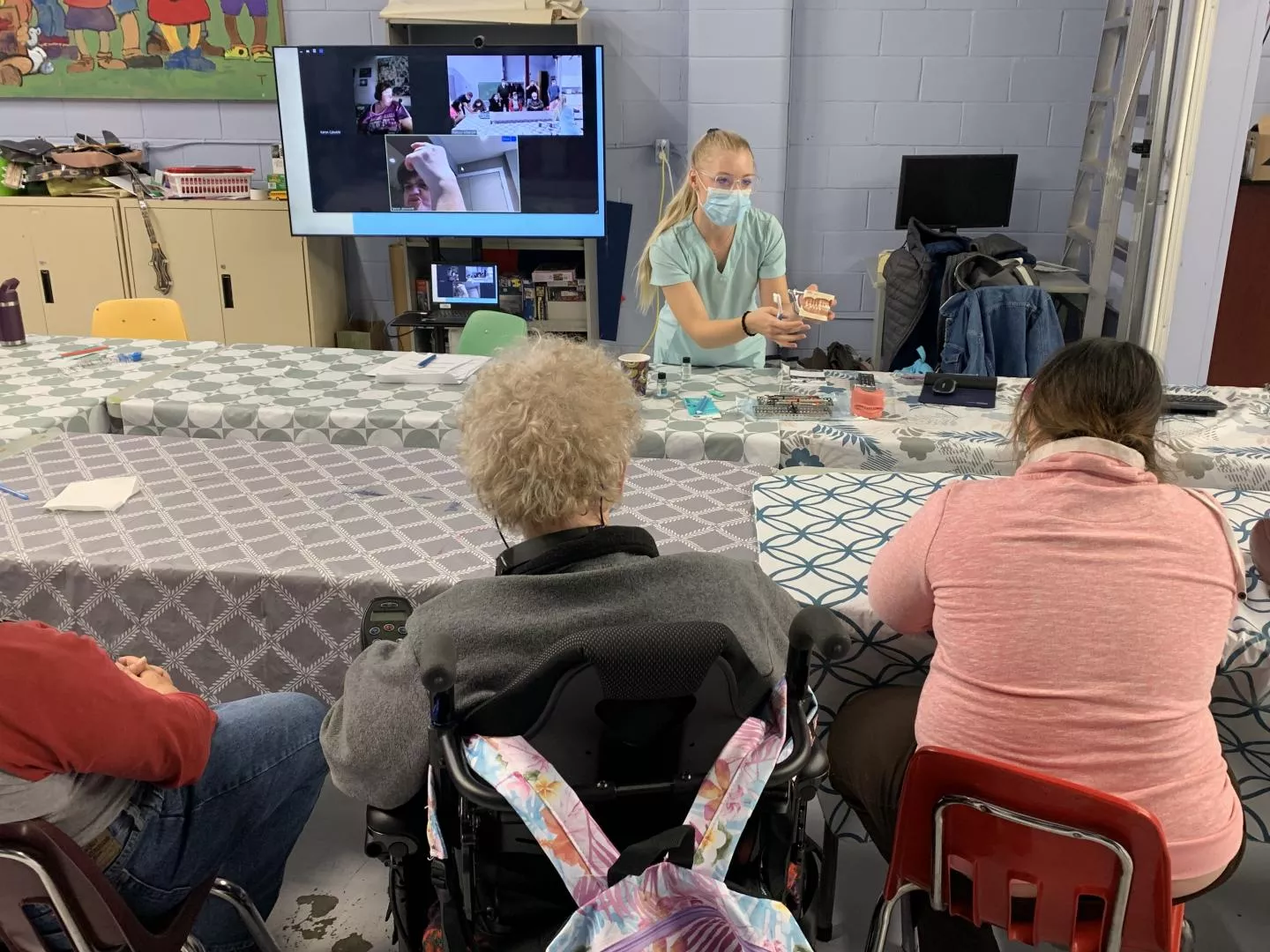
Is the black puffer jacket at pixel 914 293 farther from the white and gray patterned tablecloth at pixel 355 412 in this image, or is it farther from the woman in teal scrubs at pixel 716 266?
the white and gray patterned tablecloth at pixel 355 412

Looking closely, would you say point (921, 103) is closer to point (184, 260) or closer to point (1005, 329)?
point (1005, 329)

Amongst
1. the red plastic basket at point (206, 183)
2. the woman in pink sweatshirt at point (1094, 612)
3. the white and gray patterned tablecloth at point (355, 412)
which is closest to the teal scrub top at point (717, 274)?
the white and gray patterned tablecloth at point (355, 412)

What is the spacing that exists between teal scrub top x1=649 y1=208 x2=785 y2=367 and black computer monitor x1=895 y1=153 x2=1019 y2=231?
5.29 feet

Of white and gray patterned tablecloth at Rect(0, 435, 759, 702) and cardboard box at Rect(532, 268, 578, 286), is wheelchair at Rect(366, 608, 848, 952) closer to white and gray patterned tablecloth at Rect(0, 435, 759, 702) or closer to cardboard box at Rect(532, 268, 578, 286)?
white and gray patterned tablecloth at Rect(0, 435, 759, 702)

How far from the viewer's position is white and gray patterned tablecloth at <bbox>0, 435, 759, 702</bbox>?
1.74m

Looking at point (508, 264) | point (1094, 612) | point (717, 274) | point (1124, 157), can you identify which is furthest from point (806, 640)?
point (508, 264)

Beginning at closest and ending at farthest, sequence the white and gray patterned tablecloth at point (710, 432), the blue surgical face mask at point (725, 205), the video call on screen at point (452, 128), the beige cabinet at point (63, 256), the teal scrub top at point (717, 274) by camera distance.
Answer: the white and gray patterned tablecloth at point (710, 432) < the blue surgical face mask at point (725, 205) < the teal scrub top at point (717, 274) < the video call on screen at point (452, 128) < the beige cabinet at point (63, 256)

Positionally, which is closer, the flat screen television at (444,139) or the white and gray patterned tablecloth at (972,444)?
the white and gray patterned tablecloth at (972,444)

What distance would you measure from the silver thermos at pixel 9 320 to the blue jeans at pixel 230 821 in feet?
6.83

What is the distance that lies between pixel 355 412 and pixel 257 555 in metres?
0.70

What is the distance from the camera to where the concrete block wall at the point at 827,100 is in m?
4.41

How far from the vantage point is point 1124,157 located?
12.8ft

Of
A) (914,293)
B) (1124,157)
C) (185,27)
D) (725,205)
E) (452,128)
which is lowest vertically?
(914,293)

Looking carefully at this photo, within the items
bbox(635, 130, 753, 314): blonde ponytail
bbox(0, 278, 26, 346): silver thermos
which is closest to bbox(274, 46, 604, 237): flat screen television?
bbox(635, 130, 753, 314): blonde ponytail
